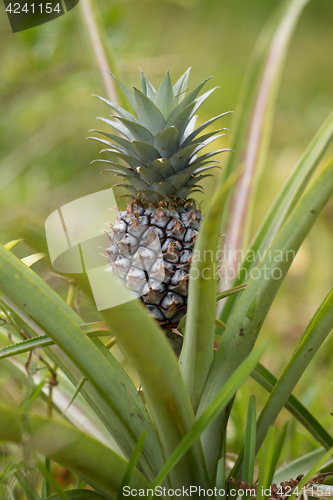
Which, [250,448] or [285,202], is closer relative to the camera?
[250,448]

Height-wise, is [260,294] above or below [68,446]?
above

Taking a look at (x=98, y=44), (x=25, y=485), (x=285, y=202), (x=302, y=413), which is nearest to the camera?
(x=25, y=485)

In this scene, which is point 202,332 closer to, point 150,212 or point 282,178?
point 150,212

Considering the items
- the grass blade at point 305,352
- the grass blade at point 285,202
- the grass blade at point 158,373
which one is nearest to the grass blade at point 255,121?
the grass blade at point 285,202

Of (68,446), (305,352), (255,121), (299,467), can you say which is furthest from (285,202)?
(68,446)

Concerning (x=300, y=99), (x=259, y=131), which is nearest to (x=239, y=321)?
(x=259, y=131)

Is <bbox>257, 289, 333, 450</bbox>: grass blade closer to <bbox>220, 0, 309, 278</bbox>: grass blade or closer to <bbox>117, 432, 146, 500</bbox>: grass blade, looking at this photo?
<bbox>117, 432, 146, 500</bbox>: grass blade

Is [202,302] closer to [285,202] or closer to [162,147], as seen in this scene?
[162,147]
